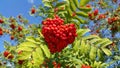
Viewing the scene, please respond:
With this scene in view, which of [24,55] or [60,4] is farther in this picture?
[60,4]

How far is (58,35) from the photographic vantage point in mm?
3242

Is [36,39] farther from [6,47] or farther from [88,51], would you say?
[6,47]

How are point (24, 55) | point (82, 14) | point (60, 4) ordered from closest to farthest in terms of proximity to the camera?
A: point (24, 55) < point (82, 14) < point (60, 4)

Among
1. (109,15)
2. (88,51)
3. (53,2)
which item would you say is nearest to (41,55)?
(88,51)

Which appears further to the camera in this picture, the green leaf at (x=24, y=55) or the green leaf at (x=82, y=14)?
the green leaf at (x=82, y=14)

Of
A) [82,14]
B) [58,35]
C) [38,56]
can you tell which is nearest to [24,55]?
[38,56]

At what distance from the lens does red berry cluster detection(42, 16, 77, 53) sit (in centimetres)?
327

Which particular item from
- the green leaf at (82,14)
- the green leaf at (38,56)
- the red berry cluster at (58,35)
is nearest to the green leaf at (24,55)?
the green leaf at (38,56)

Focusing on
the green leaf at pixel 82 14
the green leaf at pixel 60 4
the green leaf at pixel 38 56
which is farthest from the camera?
the green leaf at pixel 60 4

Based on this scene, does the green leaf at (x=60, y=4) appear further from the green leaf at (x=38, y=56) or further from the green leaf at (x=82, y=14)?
the green leaf at (x=38, y=56)

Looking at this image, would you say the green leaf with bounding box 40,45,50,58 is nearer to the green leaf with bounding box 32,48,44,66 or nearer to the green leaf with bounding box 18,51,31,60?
the green leaf with bounding box 32,48,44,66

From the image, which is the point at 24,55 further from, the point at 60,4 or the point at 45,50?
the point at 60,4

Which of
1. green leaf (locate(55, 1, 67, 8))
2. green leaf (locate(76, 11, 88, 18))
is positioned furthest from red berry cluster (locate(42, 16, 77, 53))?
green leaf (locate(55, 1, 67, 8))

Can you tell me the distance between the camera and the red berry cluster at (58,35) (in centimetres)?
327
